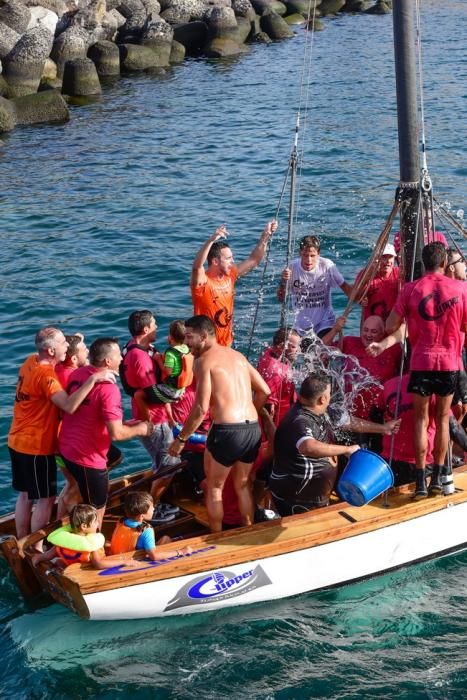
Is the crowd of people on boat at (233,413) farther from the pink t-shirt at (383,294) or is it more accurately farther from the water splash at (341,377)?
the pink t-shirt at (383,294)

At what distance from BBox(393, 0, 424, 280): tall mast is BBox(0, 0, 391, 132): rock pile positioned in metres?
18.7

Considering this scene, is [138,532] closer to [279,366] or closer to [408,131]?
[279,366]

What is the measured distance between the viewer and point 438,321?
28.2 ft

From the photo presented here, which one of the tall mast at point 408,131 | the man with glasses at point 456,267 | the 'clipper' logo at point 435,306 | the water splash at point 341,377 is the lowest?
the water splash at point 341,377

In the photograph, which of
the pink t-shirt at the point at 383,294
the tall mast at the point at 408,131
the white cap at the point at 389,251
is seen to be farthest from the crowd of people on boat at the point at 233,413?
the white cap at the point at 389,251

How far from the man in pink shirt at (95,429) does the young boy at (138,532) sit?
0.42 metres

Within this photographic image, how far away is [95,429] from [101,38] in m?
27.1

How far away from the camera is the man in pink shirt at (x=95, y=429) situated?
858 centimetres

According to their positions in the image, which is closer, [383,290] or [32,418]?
[32,418]

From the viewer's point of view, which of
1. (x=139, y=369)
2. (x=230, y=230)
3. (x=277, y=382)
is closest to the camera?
(x=139, y=369)

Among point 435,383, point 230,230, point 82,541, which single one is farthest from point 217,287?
point 230,230

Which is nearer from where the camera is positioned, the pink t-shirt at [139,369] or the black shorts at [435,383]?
the black shorts at [435,383]

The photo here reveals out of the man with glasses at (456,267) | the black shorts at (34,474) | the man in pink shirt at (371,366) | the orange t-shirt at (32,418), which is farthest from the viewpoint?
the man with glasses at (456,267)

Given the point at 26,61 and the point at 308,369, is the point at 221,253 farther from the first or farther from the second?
the point at 26,61
